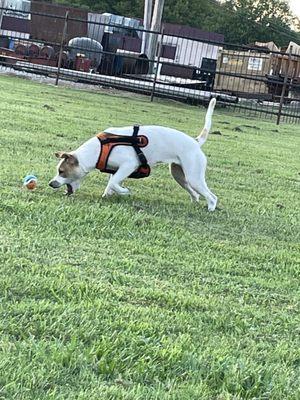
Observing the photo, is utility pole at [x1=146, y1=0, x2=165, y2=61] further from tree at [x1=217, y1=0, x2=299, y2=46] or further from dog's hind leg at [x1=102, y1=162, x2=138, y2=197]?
tree at [x1=217, y1=0, x2=299, y2=46]

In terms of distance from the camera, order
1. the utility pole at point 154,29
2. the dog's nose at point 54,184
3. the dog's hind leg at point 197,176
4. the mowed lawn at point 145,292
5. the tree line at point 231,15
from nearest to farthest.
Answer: the mowed lawn at point 145,292
the dog's nose at point 54,184
the dog's hind leg at point 197,176
the utility pole at point 154,29
the tree line at point 231,15

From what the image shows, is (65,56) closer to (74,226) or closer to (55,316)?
(74,226)

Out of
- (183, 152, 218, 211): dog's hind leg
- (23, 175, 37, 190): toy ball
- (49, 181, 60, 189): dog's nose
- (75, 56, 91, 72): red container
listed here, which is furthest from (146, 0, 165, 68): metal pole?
(23, 175, 37, 190): toy ball

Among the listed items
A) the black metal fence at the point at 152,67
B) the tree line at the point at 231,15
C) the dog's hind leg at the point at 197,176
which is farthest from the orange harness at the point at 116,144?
the tree line at the point at 231,15

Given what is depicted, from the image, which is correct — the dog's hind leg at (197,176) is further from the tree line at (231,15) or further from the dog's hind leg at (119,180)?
the tree line at (231,15)

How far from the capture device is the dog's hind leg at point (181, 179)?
5895 millimetres

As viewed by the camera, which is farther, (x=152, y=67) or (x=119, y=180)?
(x=152, y=67)

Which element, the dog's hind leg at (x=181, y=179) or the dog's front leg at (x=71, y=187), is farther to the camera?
the dog's hind leg at (x=181, y=179)

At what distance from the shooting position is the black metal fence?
1892 cm

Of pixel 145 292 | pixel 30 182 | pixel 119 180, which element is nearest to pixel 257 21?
pixel 119 180

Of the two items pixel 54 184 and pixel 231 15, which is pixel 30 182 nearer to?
pixel 54 184

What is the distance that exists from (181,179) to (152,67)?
18.4 meters

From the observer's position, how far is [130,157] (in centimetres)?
545

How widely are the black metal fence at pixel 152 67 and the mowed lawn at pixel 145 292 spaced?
1266 cm
